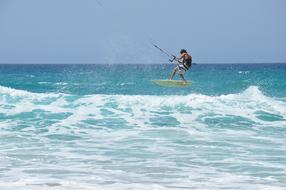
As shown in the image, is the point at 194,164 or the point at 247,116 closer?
the point at 194,164

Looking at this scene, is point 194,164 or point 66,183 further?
point 194,164

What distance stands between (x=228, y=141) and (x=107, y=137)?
3.49 metres

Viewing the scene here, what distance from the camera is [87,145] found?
14.6 m

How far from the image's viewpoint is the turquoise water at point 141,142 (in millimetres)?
10383

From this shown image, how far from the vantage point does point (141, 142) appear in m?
15.0

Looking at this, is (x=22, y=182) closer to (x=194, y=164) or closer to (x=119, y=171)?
(x=119, y=171)

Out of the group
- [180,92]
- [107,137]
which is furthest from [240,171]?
[180,92]

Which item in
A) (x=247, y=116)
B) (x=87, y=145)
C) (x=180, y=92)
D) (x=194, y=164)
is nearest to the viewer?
(x=194, y=164)

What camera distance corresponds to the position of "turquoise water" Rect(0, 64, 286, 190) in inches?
409

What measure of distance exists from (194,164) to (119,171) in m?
1.81

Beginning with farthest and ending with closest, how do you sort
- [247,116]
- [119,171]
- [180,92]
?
[180,92] → [247,116] → [119,171]
